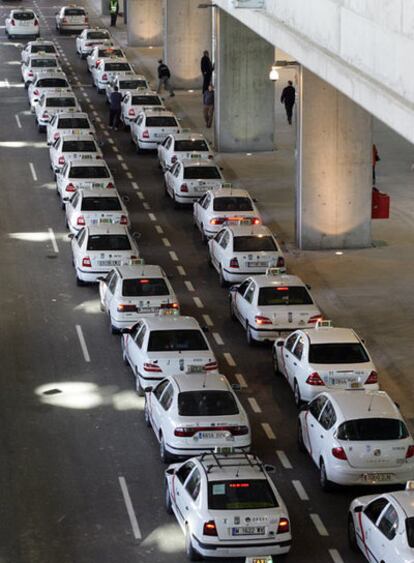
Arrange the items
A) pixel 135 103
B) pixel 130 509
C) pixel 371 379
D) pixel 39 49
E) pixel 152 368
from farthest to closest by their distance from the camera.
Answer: pixel 39 49
pixel 135 103
pixel 152 368
pixel 371 379
pixel 130 509

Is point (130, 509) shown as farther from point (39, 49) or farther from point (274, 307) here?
point (39, 49)

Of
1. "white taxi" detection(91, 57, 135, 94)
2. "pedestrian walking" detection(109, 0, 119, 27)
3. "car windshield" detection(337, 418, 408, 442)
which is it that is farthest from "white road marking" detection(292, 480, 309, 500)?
"pedestrian walking" detection(109, 0, 119, 27)

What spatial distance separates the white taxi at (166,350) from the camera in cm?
2802

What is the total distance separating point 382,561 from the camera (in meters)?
20.4

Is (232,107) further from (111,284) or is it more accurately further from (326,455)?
(326,455)

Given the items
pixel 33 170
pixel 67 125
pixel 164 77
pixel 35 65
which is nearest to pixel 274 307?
pixel 33 170

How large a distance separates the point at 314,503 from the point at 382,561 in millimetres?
3473

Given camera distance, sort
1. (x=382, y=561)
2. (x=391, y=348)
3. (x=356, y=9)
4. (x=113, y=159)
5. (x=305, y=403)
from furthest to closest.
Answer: (x=113, y=159) < (x=391, y=348) < (x=305, y=403) < (x=356, y=9) < (x=382, y=561)

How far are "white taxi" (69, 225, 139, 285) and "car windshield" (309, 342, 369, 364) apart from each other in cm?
857

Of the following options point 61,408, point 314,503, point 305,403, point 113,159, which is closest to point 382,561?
point 314,503

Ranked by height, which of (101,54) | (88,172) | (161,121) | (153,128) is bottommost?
(101,54)

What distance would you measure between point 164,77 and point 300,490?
42136 millimetres

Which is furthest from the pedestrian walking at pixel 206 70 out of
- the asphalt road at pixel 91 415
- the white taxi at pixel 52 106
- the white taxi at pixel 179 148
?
the asphalt road at pixel 91 415

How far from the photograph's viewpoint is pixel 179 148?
48.3 m
